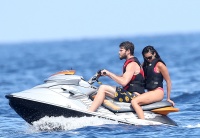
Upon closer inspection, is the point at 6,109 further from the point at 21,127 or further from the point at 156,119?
the point at 156,119

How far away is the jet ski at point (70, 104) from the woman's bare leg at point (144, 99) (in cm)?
11

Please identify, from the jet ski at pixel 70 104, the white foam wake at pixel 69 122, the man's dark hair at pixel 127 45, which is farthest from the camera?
the man's dark hair at pixel 127 45

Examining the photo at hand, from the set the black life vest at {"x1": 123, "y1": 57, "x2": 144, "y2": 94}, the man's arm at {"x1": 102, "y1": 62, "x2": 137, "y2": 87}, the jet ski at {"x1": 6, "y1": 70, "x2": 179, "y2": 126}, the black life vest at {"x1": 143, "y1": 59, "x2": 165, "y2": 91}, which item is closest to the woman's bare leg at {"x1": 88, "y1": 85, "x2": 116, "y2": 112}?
the jet ski at {"x1": 6, "y1": 70, "x2": 179, "y2": 126}

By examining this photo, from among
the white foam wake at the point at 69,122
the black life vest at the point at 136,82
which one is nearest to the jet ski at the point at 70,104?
the white foam wake at the point at 69,122

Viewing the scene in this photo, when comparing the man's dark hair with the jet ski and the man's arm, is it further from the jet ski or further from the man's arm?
the jet ski

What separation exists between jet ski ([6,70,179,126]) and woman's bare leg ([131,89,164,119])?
0.38 feet

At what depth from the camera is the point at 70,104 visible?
12.9 metres

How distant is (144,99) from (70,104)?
1407mm

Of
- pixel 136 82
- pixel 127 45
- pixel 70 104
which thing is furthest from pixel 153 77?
pixel 70 104

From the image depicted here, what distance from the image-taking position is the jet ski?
12812mm

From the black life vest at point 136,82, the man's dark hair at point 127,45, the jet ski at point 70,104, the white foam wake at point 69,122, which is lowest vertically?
the white foam wake at point 69,122

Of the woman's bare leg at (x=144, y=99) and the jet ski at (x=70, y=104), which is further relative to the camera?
the woman's bare leg at (x=144, y=99)

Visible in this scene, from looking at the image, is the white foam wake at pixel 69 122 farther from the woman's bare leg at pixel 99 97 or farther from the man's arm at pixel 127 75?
the man's arm at pixel 127 75

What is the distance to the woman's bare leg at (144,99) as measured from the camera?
12977mm
